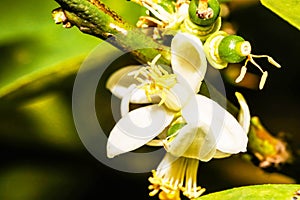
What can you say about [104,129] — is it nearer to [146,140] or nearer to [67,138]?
[67,138]

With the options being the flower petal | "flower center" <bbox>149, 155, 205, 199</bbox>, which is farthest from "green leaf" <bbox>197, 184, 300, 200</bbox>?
the flower petal

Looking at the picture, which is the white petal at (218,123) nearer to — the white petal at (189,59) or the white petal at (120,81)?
the white petal at (189,59)

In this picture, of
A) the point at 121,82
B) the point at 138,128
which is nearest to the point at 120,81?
the point at 121,82

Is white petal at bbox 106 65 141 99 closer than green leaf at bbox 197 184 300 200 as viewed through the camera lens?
No

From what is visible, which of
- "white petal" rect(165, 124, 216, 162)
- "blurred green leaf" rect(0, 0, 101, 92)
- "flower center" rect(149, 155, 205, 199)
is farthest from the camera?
"blurred green leaf" rect(0, 0, 101, 92)

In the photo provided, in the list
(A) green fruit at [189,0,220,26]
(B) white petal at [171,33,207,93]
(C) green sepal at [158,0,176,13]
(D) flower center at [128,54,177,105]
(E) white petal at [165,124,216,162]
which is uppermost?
(A) green fruit at [189,0,220,26]

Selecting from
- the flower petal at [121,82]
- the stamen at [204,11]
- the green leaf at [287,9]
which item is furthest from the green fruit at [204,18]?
the flower petal at [121,82]

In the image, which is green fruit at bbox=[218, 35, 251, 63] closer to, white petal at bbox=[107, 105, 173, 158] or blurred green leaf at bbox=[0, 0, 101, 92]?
white petal at bbox=[107, 105, 173, 158]
